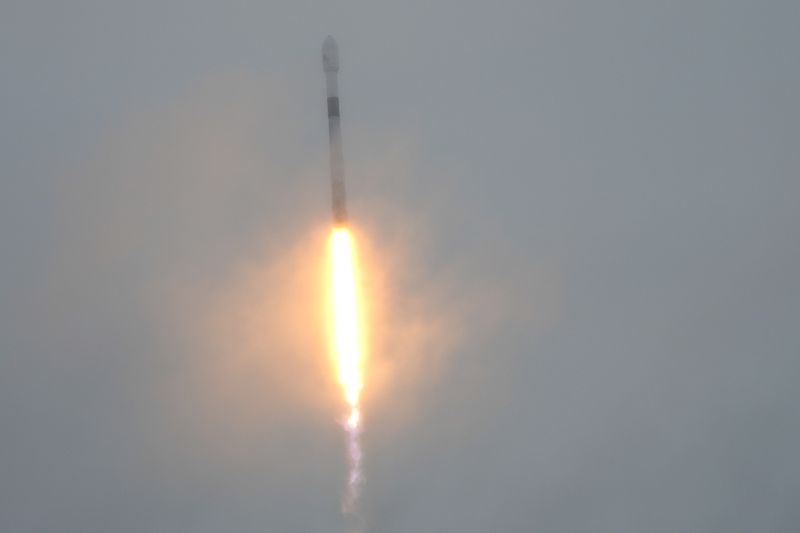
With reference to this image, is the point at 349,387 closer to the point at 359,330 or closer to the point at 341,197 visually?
the point at 359,330

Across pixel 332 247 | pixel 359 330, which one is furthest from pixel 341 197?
pixel 359 330

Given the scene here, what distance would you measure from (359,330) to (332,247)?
56.7 inches

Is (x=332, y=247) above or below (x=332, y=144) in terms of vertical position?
below

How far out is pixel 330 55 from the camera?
18594 mm

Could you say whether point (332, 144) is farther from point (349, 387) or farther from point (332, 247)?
point (349, 387)

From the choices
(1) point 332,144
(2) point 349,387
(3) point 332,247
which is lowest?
(2) point 349,387

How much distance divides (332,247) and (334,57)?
3.08 m

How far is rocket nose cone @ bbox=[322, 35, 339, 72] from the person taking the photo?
731 inches

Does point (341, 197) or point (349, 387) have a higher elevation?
point (341, 197)

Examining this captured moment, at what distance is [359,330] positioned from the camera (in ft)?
62.4

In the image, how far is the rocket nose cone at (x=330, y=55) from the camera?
1858 cm

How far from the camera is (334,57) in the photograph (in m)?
18.6

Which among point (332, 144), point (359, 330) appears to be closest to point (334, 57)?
point (332, 144)

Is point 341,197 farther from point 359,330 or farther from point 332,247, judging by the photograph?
point 359,330
